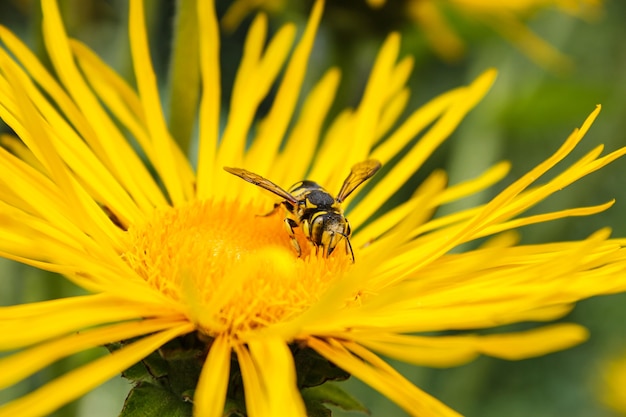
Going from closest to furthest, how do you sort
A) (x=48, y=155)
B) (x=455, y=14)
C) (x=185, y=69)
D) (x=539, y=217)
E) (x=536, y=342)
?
(x=536, y=342)
(x=48, y=155)
(x=539, y=217)
(x=185, y=69)
(x=455, y=14)

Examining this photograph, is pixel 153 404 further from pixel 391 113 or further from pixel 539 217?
pixel 391 113

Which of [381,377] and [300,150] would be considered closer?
[381,377]

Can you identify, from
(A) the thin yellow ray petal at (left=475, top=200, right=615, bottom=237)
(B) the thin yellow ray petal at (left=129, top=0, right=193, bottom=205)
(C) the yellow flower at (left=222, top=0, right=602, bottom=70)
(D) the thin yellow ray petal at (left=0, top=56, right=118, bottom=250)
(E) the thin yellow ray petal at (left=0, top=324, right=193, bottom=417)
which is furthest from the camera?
(C) the yellow flower at (left=222, top=0, right=602, bottom=70)

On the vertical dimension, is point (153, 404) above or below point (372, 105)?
below

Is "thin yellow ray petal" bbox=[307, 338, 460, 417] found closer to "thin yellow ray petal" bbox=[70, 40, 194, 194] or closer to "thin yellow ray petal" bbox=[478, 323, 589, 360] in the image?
"thin yellow ray petal" bbox=[478, 323, 589, 360]

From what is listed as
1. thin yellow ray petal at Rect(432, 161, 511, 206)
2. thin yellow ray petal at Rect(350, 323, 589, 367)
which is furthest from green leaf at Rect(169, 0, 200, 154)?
thin yellow ray petal at Rect(350, 323, 589, 367)

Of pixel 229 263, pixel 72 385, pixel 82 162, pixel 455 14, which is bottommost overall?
pixel 72 385

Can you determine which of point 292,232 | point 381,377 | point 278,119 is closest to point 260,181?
point 292,232
